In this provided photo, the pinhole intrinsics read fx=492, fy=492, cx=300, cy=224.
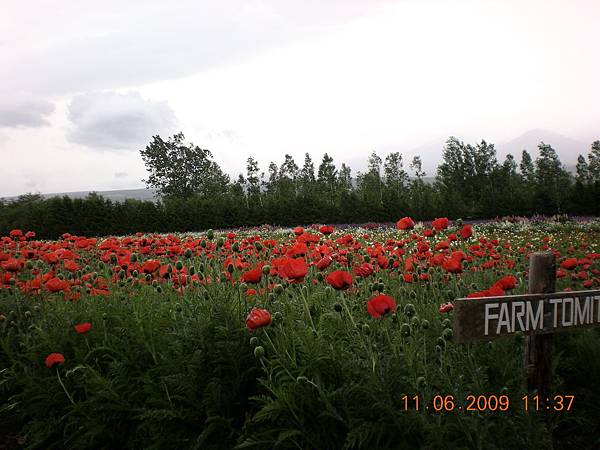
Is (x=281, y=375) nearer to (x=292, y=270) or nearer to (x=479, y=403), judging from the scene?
(x=292, y=270)

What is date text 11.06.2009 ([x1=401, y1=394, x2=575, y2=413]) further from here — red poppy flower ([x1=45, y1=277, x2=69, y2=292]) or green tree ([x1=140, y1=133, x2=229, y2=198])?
green tree ([x1=140, y1=133, x2=229, y2=198])

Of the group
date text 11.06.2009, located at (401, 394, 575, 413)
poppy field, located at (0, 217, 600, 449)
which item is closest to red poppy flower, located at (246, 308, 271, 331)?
poppy field, located at (0, 217, 600, 449)

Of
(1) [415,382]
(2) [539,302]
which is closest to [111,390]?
(1) [415,382]

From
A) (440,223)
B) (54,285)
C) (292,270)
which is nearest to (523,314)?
(292,270)

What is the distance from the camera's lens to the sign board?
241 centimetres

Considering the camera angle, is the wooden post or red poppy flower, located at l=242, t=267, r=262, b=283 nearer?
the wooden post

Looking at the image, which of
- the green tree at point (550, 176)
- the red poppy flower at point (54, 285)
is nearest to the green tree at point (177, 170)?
the green tree at point (550, 176)

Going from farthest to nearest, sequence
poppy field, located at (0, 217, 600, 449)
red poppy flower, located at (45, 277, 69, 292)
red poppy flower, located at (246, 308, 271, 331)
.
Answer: red poppy flower, located at (45, 277, 69, 292) → red poppy flower, located at (246, 308, 271, 331) → poppy field, located at (0, 217, 600, 449)

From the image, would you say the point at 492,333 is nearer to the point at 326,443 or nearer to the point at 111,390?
the point at 326,443

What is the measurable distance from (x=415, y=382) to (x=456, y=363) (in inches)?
22.6

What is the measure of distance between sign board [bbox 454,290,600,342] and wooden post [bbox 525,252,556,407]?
125 mm

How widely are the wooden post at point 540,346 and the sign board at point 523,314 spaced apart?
0.41 ft

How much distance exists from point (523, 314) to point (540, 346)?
0.34 meters

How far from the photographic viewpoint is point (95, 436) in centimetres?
333
